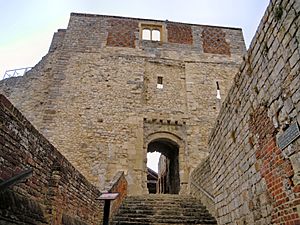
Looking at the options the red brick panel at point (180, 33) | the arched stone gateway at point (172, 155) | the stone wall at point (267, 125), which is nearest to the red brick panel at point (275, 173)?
the stone wall at point (267, 125)

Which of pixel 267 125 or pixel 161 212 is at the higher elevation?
pixel 267 125

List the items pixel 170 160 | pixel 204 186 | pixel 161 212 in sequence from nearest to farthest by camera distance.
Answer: pixel 161 212, pixel 204 186, pixel 170 160

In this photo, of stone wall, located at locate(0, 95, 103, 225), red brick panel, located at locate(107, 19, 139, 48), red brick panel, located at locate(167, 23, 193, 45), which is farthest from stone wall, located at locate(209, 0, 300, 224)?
red brick panel, located at locate(167, 23, 193, 45)

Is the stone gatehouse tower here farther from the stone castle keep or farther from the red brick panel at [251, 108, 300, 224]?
the red brick panel at [251, 108, 300, 224]

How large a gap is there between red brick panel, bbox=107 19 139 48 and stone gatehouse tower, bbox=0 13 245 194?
0.05 meters

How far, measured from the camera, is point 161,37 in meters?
15.8

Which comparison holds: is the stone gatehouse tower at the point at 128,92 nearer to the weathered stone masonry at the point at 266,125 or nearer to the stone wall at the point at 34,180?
the stone wall at the point at 34,180

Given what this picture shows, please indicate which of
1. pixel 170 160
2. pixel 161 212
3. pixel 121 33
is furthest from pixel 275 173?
pixel 121 33

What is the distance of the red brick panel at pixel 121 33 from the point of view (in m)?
15.0

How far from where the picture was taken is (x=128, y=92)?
13305 millimetres

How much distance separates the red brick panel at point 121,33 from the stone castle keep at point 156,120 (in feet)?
0.22

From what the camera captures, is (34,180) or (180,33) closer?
(34,180)

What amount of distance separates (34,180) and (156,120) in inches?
352

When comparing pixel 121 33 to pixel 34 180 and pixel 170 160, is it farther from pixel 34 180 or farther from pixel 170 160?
pixel 34 180
